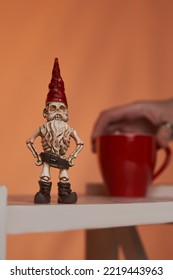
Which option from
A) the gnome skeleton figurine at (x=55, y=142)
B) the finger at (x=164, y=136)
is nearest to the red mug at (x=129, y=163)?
the finger at (x=164, y=136)

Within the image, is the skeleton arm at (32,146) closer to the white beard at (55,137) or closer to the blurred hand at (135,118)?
the white beard at (55,137)

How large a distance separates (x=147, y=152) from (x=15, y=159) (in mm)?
523

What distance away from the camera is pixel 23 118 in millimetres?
1052

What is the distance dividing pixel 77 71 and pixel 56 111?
0.75m

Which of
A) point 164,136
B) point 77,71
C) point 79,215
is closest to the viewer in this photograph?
point 79,215

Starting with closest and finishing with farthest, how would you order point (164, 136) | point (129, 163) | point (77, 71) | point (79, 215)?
point (79, 215), point (129, 163), point (164, 136), point (77, 71)

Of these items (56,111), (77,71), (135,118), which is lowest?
(56,111)

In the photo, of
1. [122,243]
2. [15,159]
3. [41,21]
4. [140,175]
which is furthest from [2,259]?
[41,21]

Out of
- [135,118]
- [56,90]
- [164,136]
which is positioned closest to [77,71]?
[135,118]

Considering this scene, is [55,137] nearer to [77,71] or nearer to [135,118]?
[135,118]

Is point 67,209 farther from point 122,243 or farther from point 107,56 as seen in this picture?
point 107,56

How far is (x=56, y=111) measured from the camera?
397mm

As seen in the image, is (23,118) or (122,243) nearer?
(122,243)

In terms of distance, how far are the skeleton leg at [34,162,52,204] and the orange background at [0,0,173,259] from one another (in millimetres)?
604
